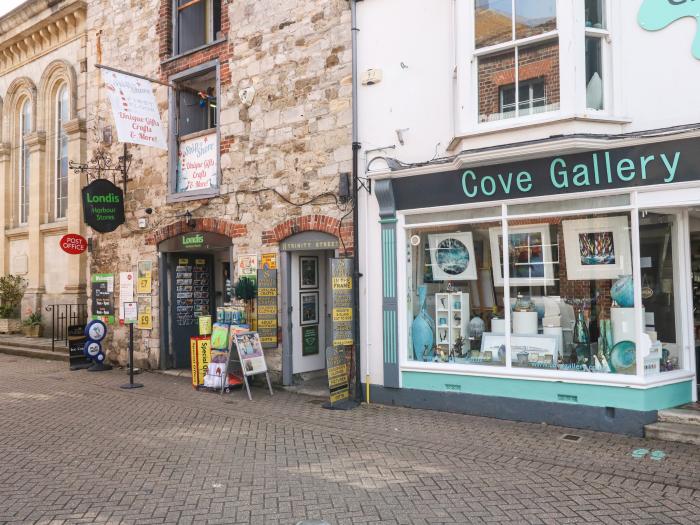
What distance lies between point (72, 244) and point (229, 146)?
210 inches

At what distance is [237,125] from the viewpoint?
10.5m

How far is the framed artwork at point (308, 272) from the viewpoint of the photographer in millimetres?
10117

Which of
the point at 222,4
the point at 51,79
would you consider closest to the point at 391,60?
the point at 222,4

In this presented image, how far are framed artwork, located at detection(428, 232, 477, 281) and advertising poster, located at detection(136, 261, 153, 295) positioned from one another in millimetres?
6185

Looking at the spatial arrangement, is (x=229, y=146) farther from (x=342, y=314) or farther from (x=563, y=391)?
(x=563, y=391)

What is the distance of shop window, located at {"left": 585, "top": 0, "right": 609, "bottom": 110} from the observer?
7.04 metres

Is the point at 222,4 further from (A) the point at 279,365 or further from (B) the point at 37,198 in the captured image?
(B) the point at 37,198

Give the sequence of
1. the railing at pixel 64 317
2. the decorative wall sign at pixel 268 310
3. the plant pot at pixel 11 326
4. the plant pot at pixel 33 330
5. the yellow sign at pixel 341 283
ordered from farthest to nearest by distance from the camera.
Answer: the plant pot at pixel 11 326
the plant pot at pixel 33 330
the railing at pixel 64 317
the decorative wall sign at pixel 268 310
the yellow sign at pixel 341 283

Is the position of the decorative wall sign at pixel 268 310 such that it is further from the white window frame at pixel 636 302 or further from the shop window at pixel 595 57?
the shop window at pixel 595 57

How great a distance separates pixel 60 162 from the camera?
16.7 metres

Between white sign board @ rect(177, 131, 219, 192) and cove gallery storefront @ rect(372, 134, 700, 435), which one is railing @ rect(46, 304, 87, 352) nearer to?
white sign board @ rect(177, 131, 219, 192)

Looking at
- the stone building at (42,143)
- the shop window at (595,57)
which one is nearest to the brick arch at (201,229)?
the stone building at (42,143)

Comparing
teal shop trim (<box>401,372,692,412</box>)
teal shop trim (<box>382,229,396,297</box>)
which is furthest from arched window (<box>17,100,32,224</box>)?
teal shop trim (<box>401,372,692,412</box>)

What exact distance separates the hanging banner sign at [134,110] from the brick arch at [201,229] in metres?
1.50
